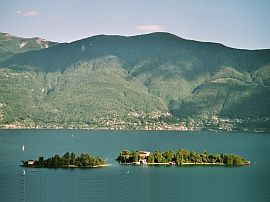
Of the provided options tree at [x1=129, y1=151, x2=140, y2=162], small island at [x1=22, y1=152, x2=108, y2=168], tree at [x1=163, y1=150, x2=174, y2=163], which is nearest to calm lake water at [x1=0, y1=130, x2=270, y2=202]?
small island at [x1=22, y1=152, x2=108, y2=168]

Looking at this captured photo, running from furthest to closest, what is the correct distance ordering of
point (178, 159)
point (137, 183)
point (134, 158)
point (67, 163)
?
1. point (134, 158)
2. point (178, 159)
3. point (67, 163)
4. point (137, 183)

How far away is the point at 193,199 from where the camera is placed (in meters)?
71.8

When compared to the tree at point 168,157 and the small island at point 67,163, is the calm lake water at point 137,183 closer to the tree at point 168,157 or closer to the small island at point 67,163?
the small island at point 67,163

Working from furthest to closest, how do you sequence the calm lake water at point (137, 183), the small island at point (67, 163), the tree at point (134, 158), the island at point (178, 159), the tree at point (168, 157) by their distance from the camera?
1. the tree at point (134, 158)
2. the tree at point (168, 157)
3. the island at point (178, 159)
4. the small island at point (67, 163)
5. the calm lake water at point (137, 183)

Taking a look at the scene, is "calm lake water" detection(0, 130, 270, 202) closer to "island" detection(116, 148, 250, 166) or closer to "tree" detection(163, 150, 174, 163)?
"island" detection(116, 148, 250, 166)

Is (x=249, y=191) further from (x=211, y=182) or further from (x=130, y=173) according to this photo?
(x=130, y=173)

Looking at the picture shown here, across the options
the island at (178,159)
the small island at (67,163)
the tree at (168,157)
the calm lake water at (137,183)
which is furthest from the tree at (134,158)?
the small island at (67,163)

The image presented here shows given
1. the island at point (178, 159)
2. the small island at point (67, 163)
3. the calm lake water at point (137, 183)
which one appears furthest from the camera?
the island at point (178, 159)

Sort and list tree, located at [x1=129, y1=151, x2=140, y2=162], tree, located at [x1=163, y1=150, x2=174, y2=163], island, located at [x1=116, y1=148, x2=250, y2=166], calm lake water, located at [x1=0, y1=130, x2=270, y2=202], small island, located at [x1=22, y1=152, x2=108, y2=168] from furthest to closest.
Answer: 1. tree, located at [x1=129, y1=151, x2=140, y2=162]
2. tree, located at [x1=163, y1=150, x2=174, y2=163]
3. island, located at [x1=116, y1=148, x2=250, y2=166]
4. small island, located at [x1=22, y1=152, x2=108, y2=168]
5. calm lake water, located at [x1=0, y1=130, x2=270, y2=202]

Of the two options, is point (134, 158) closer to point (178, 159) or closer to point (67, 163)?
point (178, 159)

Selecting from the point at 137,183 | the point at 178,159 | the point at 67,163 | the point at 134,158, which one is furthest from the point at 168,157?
the point at 137,183

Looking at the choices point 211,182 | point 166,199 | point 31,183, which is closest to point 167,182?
point 211,182

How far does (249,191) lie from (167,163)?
2636cm

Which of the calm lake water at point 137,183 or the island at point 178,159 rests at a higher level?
the island at point 178,159
